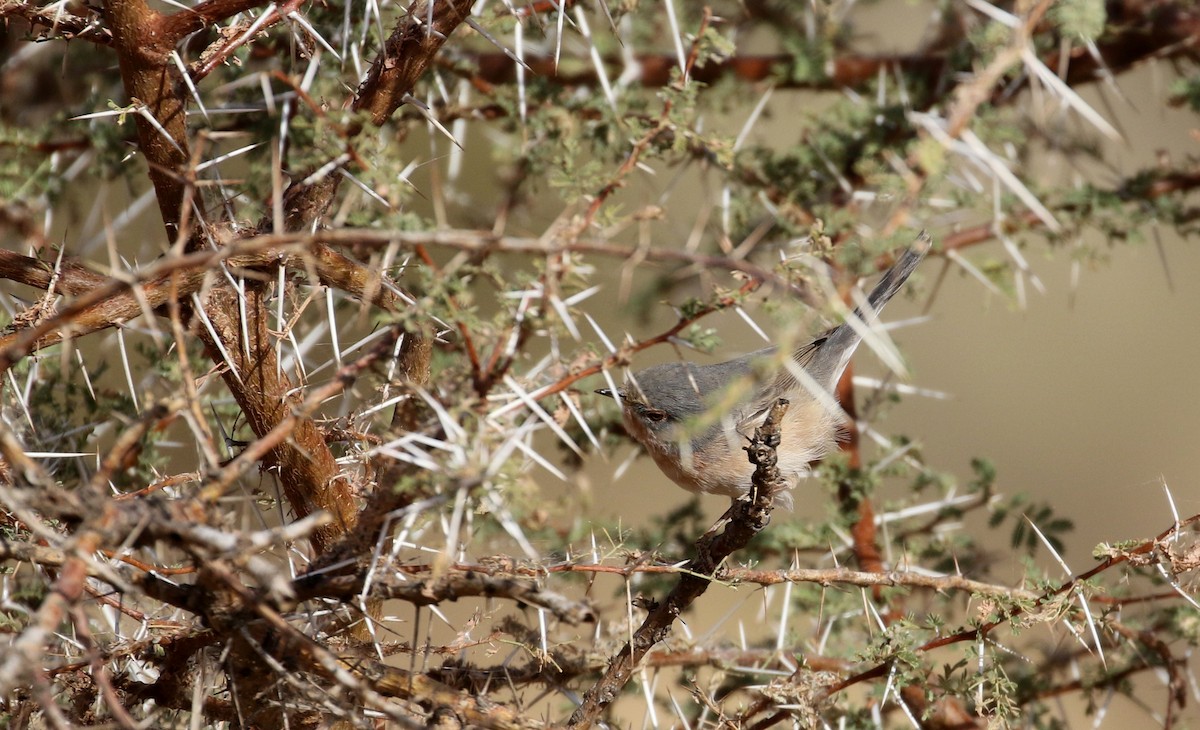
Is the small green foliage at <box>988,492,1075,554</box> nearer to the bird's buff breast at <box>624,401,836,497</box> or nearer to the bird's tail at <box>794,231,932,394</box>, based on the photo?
the bird's buff breast at <box>624,401,836,497</box>

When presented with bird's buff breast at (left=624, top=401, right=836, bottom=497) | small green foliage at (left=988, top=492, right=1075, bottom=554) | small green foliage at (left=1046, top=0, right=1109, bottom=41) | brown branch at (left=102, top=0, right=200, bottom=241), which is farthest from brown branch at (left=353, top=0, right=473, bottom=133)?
small green foliage at (left=988, top=492, right=1075, bottom=554)

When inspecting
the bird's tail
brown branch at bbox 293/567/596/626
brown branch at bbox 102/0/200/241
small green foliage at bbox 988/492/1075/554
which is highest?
brown branch at bbox 102/0/200/241

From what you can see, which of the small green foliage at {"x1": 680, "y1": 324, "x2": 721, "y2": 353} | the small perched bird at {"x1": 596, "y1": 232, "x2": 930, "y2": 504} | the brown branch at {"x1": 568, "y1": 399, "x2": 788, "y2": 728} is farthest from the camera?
the small perched bird at {"x1": 596, "y1": 232, "x2": 930, "y2": 504}

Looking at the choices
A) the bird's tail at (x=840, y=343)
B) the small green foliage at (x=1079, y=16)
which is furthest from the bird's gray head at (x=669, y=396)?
the small green foliage at (x=1079, y=16)

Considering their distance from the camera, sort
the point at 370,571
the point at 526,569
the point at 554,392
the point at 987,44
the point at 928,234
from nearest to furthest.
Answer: the point at 370,571 → the point at 554,392 → the point at 526,569 → the point at 987,44 → the point at 928,234

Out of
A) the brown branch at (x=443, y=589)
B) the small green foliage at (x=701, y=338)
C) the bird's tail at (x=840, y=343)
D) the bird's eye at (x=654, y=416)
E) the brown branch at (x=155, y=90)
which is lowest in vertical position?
the bird's eye at (x=654, y=416)

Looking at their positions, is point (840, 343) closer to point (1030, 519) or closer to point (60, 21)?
point (1030, 519)

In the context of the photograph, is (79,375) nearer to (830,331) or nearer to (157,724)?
(157,724)

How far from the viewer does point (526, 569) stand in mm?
2049

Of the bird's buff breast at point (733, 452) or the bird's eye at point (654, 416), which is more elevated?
the bird's eye at point (654, 416)

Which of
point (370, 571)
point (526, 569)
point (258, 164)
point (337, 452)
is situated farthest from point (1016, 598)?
point (258, 164)

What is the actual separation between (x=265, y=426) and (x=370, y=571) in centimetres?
71

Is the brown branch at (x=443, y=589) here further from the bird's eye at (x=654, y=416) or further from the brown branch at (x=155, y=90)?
the bird's eye at (x=654, y=416)

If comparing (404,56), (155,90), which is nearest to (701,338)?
(404,56)
